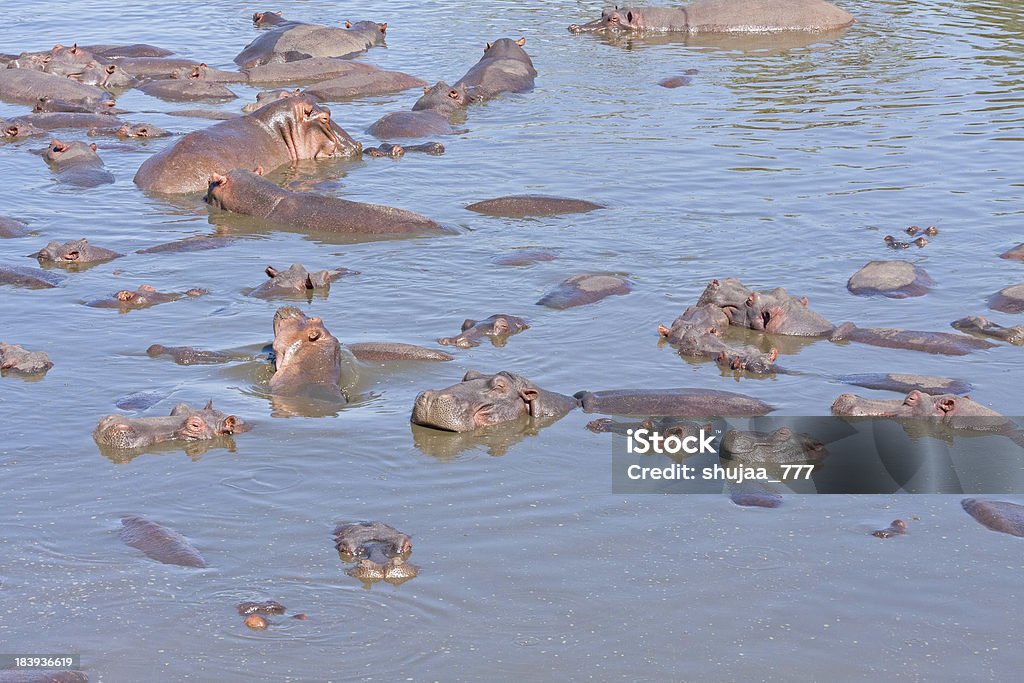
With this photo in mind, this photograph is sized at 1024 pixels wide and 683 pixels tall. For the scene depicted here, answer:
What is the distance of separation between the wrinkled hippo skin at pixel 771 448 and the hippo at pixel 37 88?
509 inches

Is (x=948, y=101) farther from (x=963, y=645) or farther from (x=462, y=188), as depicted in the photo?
(x=963, y=645)

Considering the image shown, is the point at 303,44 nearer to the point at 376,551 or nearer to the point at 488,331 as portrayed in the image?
the point at 488,331

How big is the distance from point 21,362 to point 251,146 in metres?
6.23

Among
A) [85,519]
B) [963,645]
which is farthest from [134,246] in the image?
[963,645]

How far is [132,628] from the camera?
649 centimetres

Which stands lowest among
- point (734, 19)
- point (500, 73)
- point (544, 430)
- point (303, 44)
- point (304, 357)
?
point (544, 430)

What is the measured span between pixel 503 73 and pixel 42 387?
444 inches

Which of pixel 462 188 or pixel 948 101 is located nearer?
pixel 462 188

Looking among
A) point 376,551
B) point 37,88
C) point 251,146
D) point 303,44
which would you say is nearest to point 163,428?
point 376,551

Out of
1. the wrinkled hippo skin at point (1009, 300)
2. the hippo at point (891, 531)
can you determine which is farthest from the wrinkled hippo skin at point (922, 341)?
the hippo at point (891, 531)

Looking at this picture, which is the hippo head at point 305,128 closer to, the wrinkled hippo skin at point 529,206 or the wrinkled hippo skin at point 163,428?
the wrinkled hippo skin at point 529,206

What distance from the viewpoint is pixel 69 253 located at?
12328 millimetres

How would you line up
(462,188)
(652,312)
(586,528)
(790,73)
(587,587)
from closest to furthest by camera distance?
(587,587) → (586,528) → (652,312) → (462,188) → (790,73)

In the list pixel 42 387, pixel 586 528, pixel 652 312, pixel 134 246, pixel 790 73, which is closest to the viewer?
pixel 586 528
